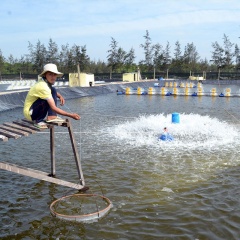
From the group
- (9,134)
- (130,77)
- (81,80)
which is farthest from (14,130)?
(130,77)

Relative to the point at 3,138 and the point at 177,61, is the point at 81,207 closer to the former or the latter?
the point at 3,138

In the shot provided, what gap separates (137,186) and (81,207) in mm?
1458

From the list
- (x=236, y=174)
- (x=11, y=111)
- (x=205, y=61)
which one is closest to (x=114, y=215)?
(x=236, y=174)

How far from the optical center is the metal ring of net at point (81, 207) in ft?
16.9

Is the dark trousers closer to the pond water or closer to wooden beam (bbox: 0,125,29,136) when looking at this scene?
wooden beam (bbox: 0,125,29,136)

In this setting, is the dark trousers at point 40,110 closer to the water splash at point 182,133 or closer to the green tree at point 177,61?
the water splash at point 182,133

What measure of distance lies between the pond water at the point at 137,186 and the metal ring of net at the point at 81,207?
0.36 ft

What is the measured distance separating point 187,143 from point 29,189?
5764mm

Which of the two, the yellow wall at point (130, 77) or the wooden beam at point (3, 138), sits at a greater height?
the yellow wall at point (130, 77)

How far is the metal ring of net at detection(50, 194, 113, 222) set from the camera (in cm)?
514

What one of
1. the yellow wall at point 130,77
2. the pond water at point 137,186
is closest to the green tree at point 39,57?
the yellow wall at point 130,77

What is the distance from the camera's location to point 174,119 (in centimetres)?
1370

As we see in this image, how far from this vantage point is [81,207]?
5641mm

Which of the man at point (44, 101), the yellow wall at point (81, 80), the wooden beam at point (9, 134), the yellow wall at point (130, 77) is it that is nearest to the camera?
the wooden beam at point (9, 134)
